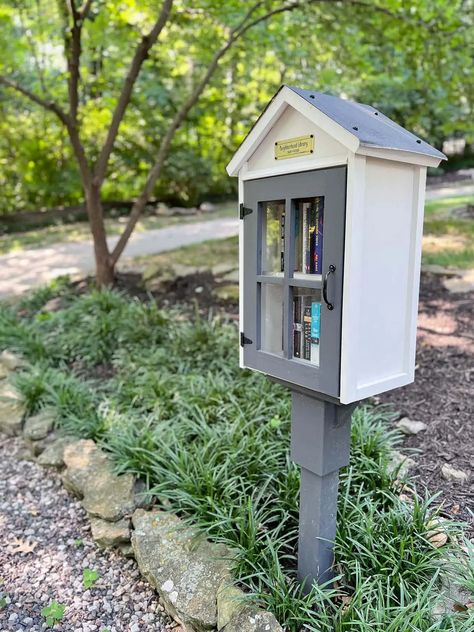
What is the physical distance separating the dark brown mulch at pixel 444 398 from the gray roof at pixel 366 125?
1402 mm

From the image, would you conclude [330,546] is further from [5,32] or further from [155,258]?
[155,258]

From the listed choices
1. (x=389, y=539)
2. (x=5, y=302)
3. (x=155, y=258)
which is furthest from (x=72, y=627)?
(x=155, y=258)

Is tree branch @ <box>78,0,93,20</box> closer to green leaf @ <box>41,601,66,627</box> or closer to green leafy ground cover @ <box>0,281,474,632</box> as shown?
green leafy ground cover @ <box>0,281,474,632</box>

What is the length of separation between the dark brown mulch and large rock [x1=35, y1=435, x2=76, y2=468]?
192cm

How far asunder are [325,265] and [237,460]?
128 cm

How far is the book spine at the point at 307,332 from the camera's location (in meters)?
1.64

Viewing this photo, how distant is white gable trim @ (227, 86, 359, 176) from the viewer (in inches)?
53.9

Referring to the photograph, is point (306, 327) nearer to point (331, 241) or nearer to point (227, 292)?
point (331, 241)

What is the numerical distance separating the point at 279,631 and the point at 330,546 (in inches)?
12.8

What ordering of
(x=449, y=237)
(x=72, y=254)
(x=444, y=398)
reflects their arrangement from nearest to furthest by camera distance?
1. (x=444, y=398)
2. (x=449, y=237)
3. (x=72, y=254)

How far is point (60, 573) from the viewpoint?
2.23 meters

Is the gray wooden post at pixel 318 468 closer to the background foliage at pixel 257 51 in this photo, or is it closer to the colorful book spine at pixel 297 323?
the colorful book spine at pixel 297 323

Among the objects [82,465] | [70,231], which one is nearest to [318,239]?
[82,465]

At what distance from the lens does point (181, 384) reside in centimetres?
334
